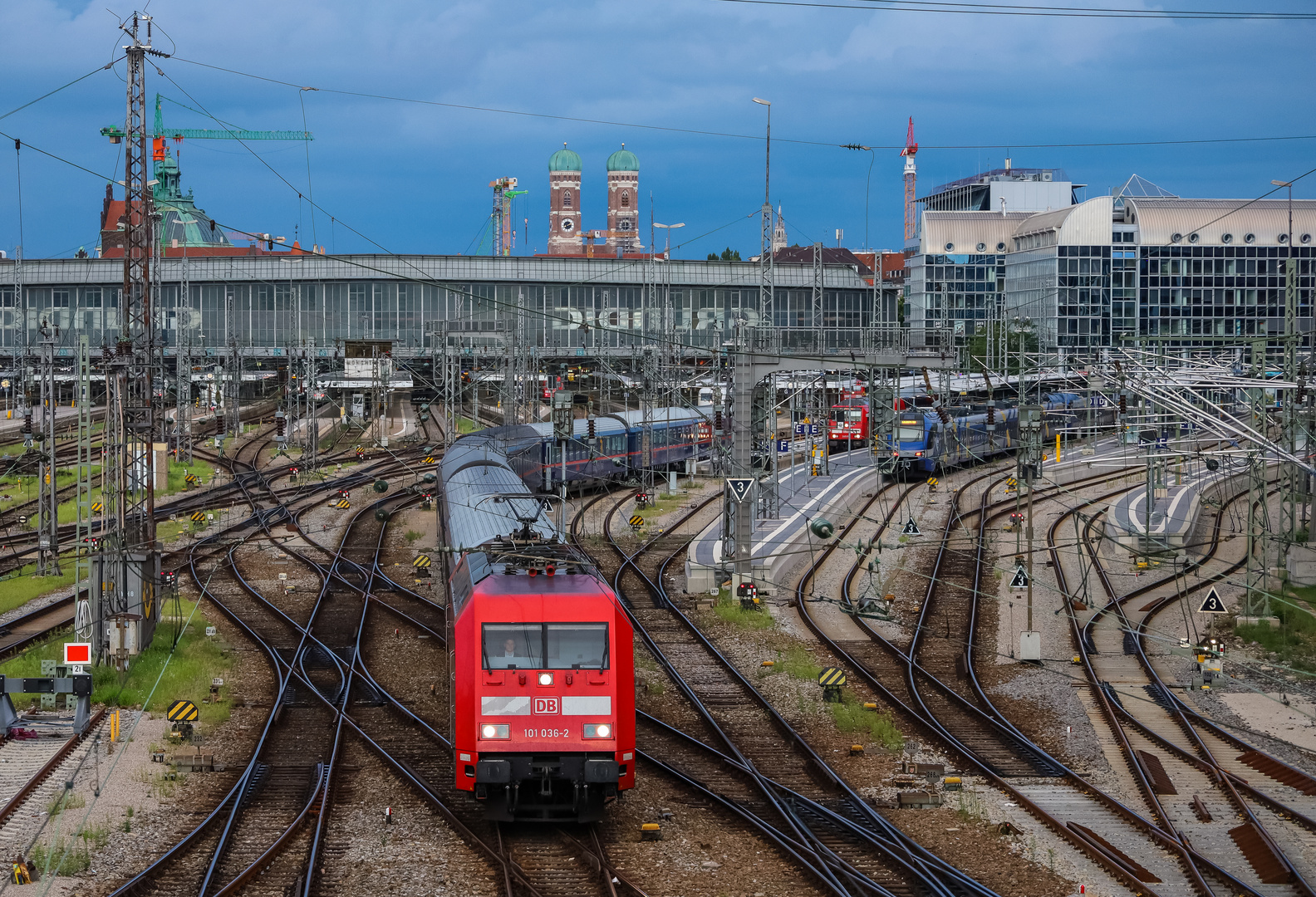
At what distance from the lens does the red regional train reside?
13320 mm

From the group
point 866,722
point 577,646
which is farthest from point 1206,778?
point 577,646

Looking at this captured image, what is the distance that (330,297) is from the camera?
3927 inches

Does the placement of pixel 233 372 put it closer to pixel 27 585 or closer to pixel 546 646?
pixel 27 585

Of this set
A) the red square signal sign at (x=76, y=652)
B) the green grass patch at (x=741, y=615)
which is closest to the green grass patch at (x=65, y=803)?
the red square signal sign at (x=76, y=652)

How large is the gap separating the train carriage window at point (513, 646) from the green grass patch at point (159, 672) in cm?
711

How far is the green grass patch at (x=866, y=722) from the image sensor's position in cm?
1823

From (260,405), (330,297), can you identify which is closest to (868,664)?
(260,405)

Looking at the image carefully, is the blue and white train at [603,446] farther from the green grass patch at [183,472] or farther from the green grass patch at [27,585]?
the green grass patch at [183,472]

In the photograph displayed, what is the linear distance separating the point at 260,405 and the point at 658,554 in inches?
2177

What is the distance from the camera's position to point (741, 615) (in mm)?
26594

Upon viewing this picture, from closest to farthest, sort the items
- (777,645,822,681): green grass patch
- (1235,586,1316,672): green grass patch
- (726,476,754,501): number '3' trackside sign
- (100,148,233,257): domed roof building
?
(777,645,822,681): green grass patch < (1235,586,1316,672): green grass patch < (726,476,754,501): number '3' trackside sign < (100,148,233,257): domed roof building

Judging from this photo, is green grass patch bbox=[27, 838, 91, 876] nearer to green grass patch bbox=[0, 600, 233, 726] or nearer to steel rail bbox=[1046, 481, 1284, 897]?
green grass patch bbox=[0, 600, 233, 726]

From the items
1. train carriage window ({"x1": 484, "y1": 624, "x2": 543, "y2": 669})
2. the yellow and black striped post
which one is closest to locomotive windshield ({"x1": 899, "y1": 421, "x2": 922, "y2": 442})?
the yellow and black striped post

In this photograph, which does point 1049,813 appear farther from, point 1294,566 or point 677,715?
point 1294,566
